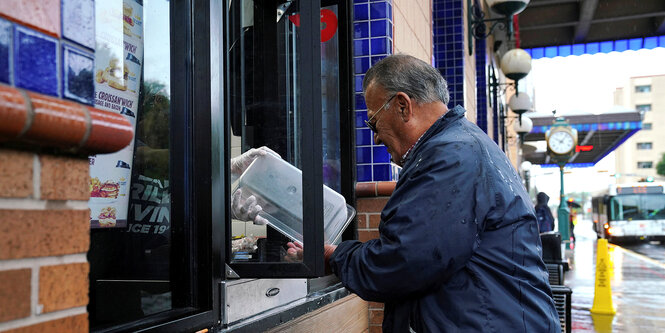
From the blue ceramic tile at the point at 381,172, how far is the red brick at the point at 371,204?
17 centimetres

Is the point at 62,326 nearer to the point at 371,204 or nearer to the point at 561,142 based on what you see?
the point at 371,204

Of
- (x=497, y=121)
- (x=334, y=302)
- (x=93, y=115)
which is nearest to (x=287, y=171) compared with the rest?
(x=334, y=302)

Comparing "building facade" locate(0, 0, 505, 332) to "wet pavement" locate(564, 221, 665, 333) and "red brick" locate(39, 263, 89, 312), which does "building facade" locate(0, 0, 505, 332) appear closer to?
"red brick" locate(39, 263, 89, 312)

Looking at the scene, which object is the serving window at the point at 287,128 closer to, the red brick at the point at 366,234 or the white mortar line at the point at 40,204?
the red brick at the point at 366,234

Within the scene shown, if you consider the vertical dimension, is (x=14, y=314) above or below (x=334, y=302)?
above

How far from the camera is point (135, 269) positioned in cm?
270

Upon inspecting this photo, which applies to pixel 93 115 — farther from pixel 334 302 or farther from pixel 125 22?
pixel 334 302

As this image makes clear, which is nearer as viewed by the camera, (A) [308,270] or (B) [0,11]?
(B) [0,11]

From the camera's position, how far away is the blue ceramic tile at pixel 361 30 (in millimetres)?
4329

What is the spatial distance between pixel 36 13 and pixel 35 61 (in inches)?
3.5

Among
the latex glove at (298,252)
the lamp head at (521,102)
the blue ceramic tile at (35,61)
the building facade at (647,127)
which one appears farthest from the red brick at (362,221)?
the building facade at (647,127)

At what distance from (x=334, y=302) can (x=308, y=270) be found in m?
1.33

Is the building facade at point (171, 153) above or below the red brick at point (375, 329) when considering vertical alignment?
above

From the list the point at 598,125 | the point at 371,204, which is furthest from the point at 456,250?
the point at 598,125
